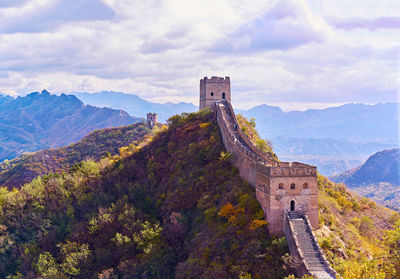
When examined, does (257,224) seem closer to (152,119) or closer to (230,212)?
(230,212)

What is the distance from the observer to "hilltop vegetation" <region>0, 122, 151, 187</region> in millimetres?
163125

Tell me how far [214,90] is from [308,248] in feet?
144

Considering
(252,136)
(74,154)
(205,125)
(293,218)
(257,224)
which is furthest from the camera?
(74,154)

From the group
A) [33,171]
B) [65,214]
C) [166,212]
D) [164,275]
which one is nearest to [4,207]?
[65,214]

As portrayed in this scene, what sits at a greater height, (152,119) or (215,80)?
(215,80)

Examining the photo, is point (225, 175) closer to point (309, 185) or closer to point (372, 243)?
point (309, 185)

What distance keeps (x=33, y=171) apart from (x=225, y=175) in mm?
136573

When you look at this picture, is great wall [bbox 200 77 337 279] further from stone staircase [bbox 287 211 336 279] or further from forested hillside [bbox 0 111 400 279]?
forested hillside [bbox 0 111 400 279]

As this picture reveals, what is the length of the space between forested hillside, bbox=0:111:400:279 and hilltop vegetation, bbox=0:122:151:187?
8592cm

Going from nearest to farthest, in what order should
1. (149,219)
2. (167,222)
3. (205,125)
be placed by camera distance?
1. (167,222)
2. (149,219)
3. (205,125)

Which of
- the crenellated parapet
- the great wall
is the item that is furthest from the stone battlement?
the crenellated parapet

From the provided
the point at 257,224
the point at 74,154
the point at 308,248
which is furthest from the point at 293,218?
the point at 74,154

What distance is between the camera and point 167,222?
2154 inches

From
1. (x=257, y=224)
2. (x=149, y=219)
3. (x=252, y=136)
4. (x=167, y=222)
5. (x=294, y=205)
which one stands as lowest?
(x=149, y=219)
